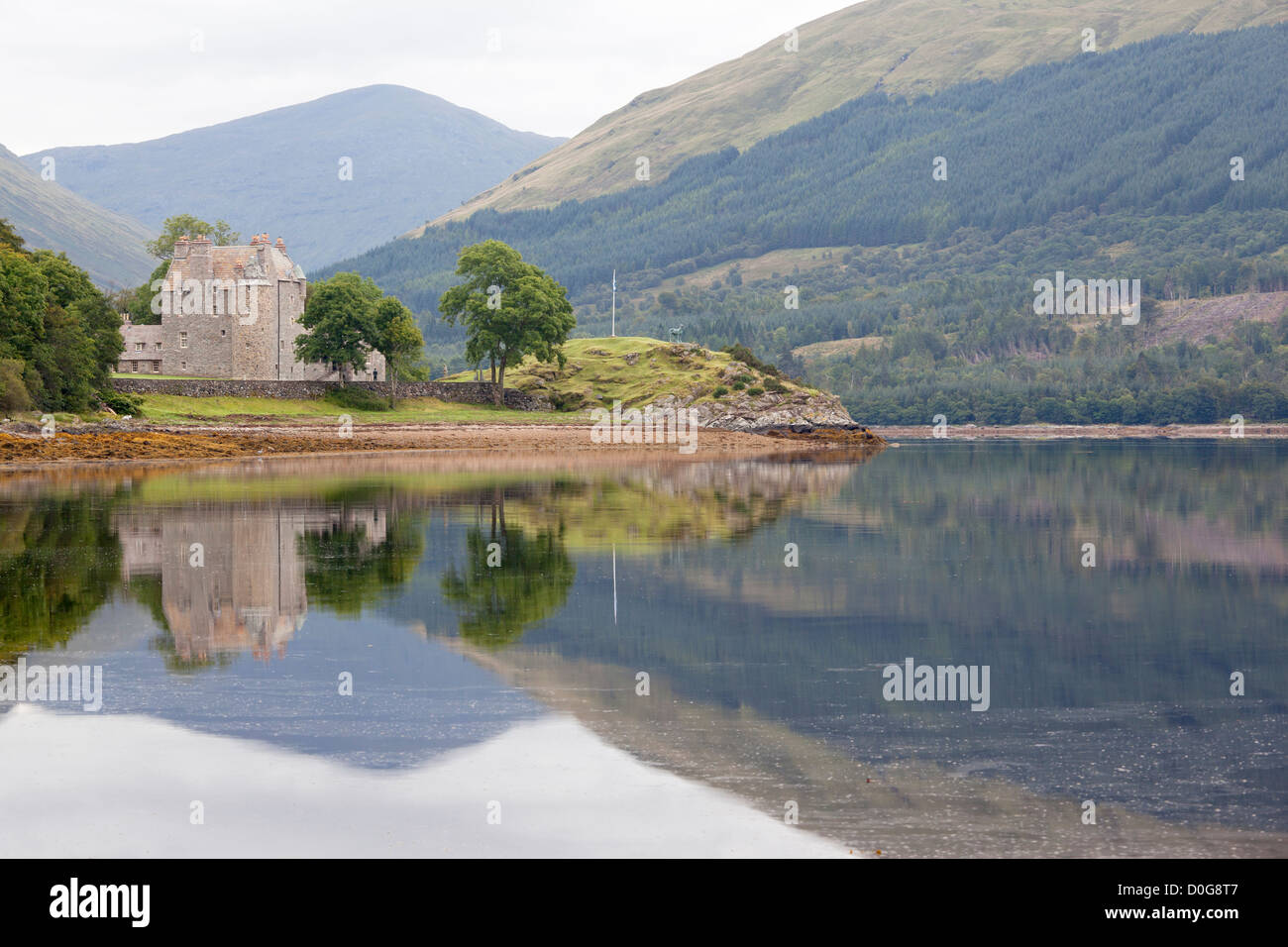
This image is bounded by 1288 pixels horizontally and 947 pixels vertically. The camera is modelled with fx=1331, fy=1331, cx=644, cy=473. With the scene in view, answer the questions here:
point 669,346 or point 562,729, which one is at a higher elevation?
point 669,346

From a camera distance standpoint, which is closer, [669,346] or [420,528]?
[420,528]

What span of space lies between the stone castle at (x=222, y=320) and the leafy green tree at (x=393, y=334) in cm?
528

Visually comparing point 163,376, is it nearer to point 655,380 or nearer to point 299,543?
point 655,380

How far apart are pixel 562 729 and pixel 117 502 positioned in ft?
110

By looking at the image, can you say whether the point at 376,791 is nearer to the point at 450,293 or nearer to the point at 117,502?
the point at 117,502

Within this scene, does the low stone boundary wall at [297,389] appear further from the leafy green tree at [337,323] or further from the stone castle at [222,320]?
the stone castle at [222,320]

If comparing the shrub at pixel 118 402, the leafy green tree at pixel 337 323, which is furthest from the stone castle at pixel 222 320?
the shrub at pixel 118 402

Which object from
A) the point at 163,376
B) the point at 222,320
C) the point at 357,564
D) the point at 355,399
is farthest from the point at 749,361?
the point at 357,564

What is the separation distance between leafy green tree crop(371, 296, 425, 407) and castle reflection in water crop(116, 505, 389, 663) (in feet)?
215

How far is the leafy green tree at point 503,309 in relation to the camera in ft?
375

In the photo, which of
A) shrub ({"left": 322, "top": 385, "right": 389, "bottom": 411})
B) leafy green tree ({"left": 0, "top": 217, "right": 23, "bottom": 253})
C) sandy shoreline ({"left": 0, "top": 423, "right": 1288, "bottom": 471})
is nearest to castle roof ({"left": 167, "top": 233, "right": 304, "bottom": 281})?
shrub ({"left": 322, "top": 385, "right": 389, "bottom": 411})

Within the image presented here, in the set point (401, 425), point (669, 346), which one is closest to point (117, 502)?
point (401, 425)

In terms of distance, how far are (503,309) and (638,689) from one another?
98.5m

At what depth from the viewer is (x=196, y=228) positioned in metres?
132
